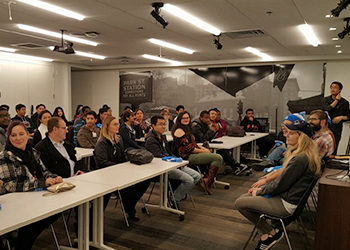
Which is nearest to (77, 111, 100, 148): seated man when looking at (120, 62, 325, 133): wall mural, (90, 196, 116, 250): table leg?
(90, 196, 116, 250): table leg

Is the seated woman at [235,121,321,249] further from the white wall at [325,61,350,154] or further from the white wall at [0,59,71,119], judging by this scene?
the white wall at [0,59,71,119]

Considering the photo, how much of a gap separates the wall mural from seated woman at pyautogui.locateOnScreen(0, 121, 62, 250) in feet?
26.6

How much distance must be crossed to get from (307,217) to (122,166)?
2566 millimetres

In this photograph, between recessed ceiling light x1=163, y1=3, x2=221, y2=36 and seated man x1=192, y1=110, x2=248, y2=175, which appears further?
seated man x1=192, y1=110, x2=248, y2=175

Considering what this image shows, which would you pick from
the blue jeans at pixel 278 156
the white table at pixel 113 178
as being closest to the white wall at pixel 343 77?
the blue jeans at pixel 278 156

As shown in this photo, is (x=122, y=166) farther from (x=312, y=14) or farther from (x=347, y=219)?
(x=312, y=14)

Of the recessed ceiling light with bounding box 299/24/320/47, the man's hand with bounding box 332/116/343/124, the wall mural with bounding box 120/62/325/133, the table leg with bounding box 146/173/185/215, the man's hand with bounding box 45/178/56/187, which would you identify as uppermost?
the recessed ceiling light with bounding box 299/24/320/47

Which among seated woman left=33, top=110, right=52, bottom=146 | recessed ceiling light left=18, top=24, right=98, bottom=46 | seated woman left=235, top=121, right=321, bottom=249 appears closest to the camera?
seated woman left=235, top=121, right=321, bottom=249

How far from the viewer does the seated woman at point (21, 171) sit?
2.43 meters

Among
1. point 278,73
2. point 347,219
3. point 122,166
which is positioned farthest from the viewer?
point 278,73

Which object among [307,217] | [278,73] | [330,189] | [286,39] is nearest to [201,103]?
[278,73]

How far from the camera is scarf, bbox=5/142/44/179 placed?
2508 mm

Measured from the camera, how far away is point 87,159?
5242mm

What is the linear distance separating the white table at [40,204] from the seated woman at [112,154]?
81 centimetres
